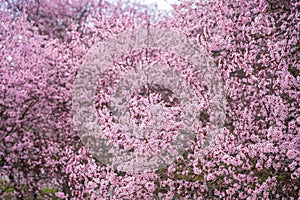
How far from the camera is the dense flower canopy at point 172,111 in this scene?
416 centimetres

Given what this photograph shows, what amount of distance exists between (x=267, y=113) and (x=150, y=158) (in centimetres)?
135

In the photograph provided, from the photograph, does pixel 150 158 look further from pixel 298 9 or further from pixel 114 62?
pixel 114 62

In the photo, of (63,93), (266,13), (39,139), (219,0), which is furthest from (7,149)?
(266,13)

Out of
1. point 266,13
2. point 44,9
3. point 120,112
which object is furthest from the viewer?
point 44,9

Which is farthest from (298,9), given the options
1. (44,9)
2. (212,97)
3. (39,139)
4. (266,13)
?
(44,9)

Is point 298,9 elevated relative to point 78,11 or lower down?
lower down

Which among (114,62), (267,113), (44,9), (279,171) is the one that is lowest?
(279,171)

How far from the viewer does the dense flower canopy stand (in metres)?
4.16

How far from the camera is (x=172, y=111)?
4.77 metres

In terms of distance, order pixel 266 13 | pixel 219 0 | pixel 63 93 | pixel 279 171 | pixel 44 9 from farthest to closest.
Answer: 1. pixel 44 9
2. pixel 63 93
3. pixel 219 0
4. pixel 266 13
5. pixel 279 171

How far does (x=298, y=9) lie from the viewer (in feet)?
Result: 14.0

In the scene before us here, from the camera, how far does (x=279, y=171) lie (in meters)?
4.22

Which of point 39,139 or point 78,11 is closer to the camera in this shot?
point 39,139

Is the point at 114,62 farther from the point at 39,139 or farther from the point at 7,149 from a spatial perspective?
the point at 7,149
